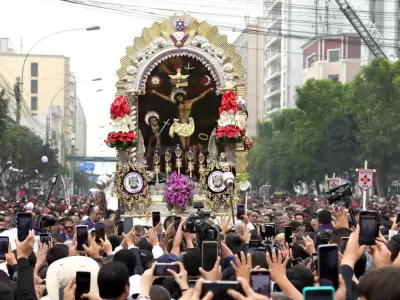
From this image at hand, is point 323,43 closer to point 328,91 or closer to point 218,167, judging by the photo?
point 328,91

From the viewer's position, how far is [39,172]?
67.4 meters

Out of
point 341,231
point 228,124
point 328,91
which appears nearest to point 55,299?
point 341,231

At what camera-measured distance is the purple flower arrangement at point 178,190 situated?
91.6 ft

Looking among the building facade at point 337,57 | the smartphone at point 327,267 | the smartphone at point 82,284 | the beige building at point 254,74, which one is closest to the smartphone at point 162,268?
the smartphone at point 82,284

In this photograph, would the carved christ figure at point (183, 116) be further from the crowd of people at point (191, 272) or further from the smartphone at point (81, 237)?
the smartphone at point (81, 237)

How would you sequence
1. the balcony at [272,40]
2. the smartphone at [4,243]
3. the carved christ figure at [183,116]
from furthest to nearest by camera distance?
1. the balcony at [272,40]
2. the carved christ figure at [183,116]
3. the smartphone at [4,243]

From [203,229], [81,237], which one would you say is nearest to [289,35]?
[203,229]

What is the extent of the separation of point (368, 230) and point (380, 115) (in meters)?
51.8

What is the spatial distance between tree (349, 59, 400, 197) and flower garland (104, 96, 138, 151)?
31099 mm

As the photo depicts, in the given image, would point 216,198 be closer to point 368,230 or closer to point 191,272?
point 191,272

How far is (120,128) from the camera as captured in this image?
28.2 meters

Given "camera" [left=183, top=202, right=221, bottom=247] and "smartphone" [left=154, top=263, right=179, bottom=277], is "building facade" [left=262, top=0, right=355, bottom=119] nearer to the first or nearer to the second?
"camera" [left=183, top=202, right=221, bottom=247]

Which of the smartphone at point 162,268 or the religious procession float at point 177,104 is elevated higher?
the religious procession float at point 177,104

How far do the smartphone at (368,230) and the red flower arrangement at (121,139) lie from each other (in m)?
20.5
